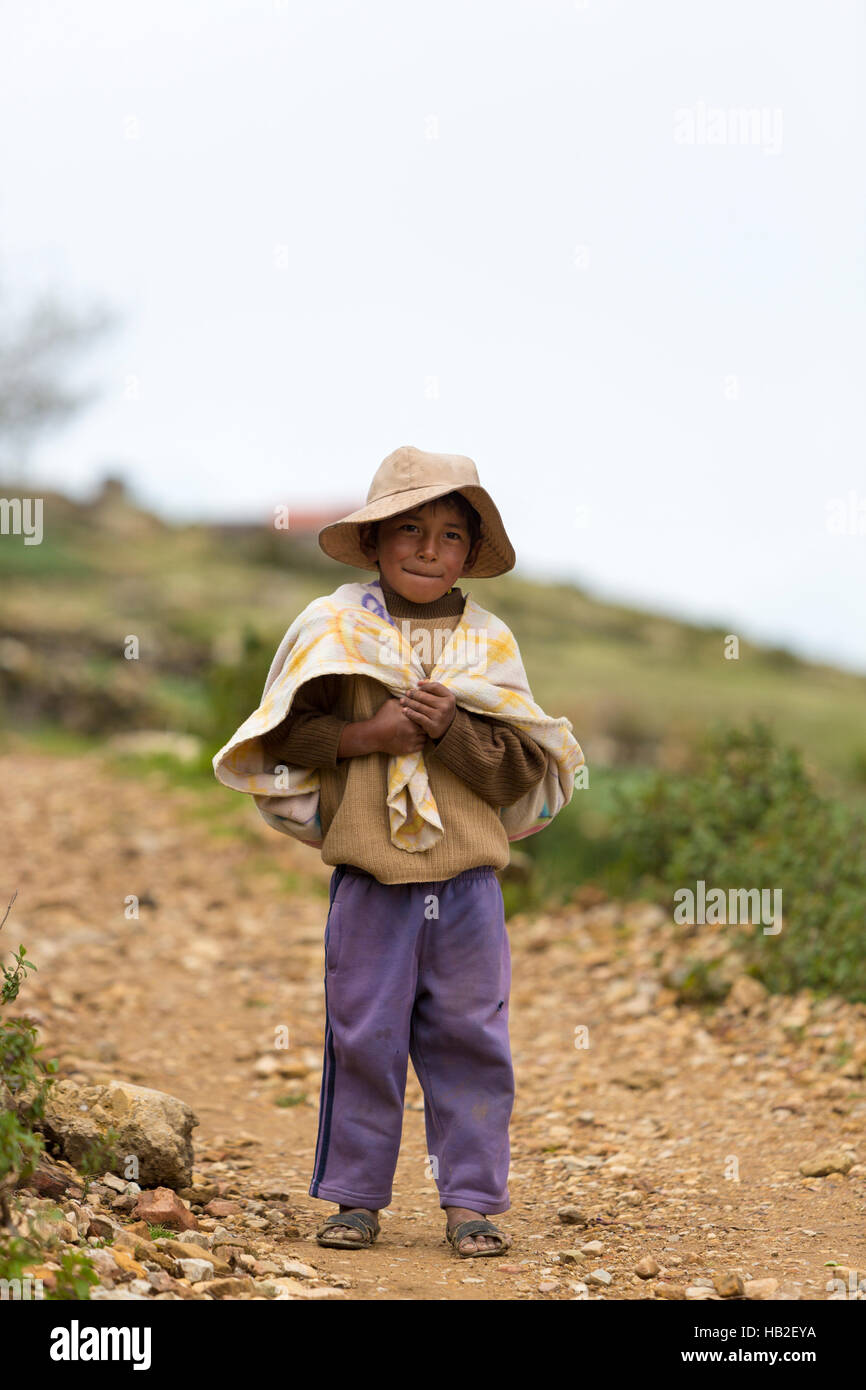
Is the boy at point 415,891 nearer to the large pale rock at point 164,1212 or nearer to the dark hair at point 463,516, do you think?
the dark hair at point 463,516

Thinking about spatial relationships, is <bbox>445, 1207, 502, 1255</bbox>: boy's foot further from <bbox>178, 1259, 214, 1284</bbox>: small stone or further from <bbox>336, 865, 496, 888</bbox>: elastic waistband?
<bbox>336, 865, 496, 888</bbox>: elastic waistband

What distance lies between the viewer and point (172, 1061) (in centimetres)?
564

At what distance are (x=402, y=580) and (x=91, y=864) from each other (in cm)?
593

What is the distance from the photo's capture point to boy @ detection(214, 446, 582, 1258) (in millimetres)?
3561

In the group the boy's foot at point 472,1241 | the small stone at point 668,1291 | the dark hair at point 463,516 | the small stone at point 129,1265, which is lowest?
the small stone at point 668,1291

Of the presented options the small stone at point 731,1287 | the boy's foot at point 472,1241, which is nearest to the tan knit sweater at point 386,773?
the boy's foot at point 472,1241

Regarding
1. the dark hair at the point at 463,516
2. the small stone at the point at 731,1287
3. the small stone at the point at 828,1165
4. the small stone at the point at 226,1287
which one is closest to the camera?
the small stone at the point at 226,1287

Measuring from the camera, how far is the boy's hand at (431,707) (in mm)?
3516

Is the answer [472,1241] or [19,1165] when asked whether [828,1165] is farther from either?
[19,1165]

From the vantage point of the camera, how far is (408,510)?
3.64 meters

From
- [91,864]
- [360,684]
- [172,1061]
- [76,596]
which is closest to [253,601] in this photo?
[76,596]

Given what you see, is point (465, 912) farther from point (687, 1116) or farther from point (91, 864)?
point (91, 864)

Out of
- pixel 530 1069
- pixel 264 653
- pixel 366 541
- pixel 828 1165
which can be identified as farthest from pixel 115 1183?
pixel 264 653

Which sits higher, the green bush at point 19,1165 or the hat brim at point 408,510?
the hat brim at point 408,510
